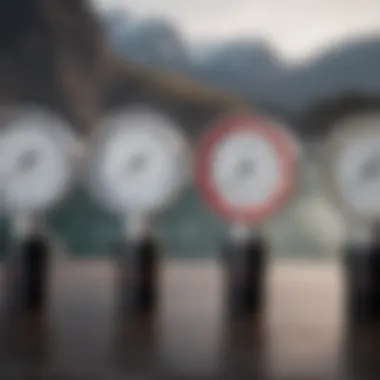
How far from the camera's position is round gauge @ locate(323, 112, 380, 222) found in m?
0.89

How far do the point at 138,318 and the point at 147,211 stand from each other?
128 mm

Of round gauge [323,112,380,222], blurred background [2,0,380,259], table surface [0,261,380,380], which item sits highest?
blurred background [2,0,380,259]

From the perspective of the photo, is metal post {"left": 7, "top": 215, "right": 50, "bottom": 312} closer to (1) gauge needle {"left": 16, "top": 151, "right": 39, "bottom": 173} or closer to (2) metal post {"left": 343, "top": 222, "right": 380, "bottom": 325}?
(1) gauge needle {"left": 16, "top": 151, "right": 39, "bottom": 173}

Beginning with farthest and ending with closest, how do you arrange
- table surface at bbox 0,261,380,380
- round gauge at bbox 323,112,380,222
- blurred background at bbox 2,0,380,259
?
1. blurred background at bbox 2,0,380,259
2. round gauge at bbox 323,112,380,222
3. table surface at bbox 0,261,380,380

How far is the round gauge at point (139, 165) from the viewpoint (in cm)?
95

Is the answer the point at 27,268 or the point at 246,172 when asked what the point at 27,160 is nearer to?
the point at 27,268

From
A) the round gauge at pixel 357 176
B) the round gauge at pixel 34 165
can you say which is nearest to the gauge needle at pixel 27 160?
the round gauge at pixel 34 165

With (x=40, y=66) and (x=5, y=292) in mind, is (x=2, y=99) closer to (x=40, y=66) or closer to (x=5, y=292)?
(x=40, y=66)

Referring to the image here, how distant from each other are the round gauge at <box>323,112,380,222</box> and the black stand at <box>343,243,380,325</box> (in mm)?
38

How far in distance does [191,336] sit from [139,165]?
221mm

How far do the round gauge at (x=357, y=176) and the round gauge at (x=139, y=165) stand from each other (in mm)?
187

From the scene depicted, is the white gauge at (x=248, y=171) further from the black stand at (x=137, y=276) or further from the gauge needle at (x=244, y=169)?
the black stand at (x=137, y=276)

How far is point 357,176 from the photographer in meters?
0.89

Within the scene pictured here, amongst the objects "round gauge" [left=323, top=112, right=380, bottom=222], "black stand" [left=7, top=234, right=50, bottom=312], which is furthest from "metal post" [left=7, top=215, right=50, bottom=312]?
"round gauge" [left=323, top=112, right=380, bottom=222]
